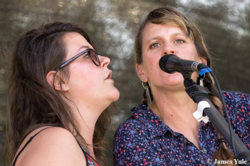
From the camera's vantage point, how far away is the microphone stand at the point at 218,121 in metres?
1.02

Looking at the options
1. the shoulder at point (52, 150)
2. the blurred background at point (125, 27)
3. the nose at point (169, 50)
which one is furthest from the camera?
the blurred background at point (125, 27)

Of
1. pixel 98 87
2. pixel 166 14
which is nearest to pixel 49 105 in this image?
pixel 98 87

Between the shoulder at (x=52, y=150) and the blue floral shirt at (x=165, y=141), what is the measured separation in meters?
0.49

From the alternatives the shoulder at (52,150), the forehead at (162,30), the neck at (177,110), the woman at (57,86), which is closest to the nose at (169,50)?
the forehead at (162,30)

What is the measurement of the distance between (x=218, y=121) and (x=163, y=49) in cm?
99

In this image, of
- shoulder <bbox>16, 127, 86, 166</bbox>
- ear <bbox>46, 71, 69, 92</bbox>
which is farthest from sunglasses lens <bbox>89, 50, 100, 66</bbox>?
shoulder <bbox>16, 127, 86, 166</bbox>

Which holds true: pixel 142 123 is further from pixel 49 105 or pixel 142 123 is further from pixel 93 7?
pixel 93 7

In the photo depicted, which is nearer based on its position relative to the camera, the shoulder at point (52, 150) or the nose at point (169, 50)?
the shoulder at point (52, 150)

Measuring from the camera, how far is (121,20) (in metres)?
3.03

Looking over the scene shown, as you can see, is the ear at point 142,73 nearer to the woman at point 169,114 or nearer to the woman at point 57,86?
the woman at point 169,114

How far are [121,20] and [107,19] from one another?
14 cm

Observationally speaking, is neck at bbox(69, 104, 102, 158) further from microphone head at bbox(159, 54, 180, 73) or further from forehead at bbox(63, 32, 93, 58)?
microphone head at bbox(159, 54, 180, 73)

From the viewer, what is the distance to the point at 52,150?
128 centimetres

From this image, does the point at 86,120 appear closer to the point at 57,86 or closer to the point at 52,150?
the point at 57,86
